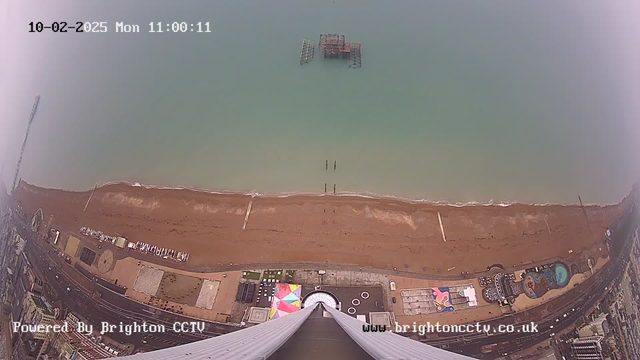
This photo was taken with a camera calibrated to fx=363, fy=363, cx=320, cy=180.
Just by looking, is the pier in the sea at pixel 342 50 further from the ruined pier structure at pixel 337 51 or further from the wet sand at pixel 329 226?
the wet sand at pixel 329 226

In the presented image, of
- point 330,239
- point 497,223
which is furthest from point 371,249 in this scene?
point 497,223

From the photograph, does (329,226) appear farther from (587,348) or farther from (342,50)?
(342,50)

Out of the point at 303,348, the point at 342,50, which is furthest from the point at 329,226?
the point at 342,50

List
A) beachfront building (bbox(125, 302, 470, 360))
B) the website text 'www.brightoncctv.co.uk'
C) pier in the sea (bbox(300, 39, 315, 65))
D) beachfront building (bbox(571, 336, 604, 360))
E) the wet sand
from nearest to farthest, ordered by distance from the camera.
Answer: beachfront building (bbox(125, 302, 470, 360))
beachfront building (bbox(571, 336, 604, 360))
the website text 'www.brightoncctv.co.uk'
the wet sand
pier in the sea (bbox(300, 39, 315, 65))

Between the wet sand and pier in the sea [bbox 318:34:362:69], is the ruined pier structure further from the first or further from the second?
the wet sand

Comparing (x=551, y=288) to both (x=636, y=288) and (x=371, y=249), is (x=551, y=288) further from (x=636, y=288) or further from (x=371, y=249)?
(x=371, y=249)

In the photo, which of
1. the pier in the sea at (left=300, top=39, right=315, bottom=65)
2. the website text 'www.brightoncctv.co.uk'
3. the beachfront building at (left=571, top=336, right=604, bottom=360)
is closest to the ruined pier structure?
the pier in the sea at (left=300, top=39, right=315, bottom=65)
